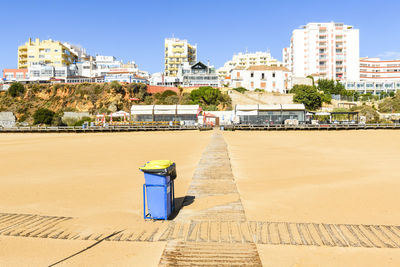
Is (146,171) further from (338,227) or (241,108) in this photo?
(241,108)

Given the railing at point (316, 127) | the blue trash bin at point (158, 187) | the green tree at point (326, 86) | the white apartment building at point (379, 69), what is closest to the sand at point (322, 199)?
the blue trash bin at point (158, 187)

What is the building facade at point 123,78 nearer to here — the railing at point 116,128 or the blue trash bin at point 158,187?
the railing at point 116,128

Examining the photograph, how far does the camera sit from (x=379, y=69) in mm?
121125

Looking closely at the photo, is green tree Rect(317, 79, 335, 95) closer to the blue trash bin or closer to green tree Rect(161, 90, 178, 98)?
green tree Rect(161, 90, 178, 98)

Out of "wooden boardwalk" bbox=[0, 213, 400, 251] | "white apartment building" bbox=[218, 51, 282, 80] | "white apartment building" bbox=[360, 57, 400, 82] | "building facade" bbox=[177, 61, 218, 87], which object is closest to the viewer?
"wooden boardwalk" bbox=[0, 213, 400, 251]

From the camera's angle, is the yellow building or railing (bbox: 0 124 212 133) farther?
the yellow building

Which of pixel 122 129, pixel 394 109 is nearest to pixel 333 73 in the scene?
pixel 394 109

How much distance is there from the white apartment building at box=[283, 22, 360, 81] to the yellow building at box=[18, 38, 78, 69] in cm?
7840

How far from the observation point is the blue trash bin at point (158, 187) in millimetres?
5914

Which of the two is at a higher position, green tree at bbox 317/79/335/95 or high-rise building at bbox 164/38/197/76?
high-rise building at bbox 164/38/197/76

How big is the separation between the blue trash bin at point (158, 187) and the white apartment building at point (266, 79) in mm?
77467

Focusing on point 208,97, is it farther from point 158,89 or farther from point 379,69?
point 379,69

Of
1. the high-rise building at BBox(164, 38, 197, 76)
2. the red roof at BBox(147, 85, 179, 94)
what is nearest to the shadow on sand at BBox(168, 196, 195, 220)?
the red roof at BBox(147, 85, 179, 94)

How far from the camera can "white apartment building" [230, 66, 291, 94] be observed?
8088 cm
